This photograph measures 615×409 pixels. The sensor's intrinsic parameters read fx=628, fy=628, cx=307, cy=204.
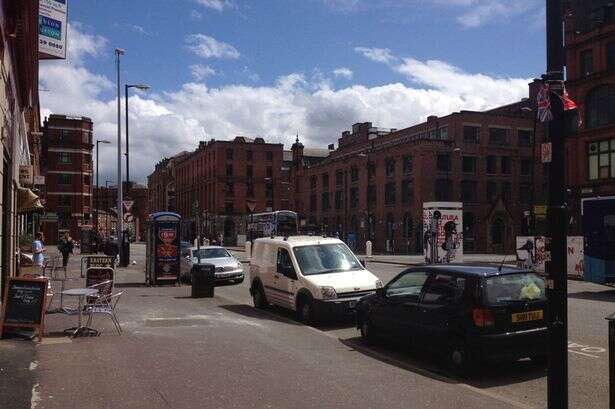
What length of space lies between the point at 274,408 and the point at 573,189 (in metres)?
46.5

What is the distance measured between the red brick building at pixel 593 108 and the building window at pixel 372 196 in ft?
91.1

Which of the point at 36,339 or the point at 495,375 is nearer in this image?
the point at 495,375

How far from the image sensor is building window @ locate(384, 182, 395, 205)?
70188 millimetres

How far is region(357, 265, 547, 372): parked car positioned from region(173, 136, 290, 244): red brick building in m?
88.4

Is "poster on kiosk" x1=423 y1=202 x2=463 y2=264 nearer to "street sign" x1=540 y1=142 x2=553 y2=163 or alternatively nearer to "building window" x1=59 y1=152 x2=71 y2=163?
"street sign" x1=540 y1=142 x2=553 y2=163

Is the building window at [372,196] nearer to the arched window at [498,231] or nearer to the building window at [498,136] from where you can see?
the building window at [498,136]

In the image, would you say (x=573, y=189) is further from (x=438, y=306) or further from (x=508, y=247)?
(x=438, y=306)

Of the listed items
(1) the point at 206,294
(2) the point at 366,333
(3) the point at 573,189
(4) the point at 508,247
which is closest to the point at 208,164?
(4) the point at 508,247

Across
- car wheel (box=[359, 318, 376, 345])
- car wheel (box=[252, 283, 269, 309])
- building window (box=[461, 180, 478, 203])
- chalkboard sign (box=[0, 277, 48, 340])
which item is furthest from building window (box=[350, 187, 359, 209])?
chalkboard sign (box=[0, 277, 48, 340])

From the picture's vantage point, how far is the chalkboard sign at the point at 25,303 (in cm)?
956

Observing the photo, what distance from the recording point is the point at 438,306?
884 cm

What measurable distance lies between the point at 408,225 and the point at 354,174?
1521cm

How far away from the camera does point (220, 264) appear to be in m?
22.9

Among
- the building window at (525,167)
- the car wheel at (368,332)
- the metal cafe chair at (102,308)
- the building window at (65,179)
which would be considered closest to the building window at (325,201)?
the building window at (525,167)
